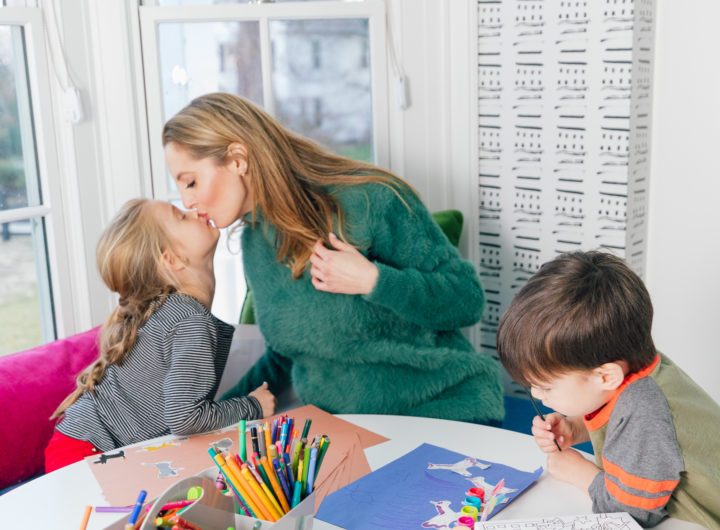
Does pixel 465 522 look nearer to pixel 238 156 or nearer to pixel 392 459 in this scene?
pixel 392 459

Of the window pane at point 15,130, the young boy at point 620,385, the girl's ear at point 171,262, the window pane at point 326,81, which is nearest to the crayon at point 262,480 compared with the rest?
the young boy at point 620,385

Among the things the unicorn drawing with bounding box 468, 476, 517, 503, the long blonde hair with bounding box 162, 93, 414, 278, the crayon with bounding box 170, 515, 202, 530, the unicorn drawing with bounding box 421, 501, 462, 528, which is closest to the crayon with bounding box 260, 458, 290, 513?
the crayon with bounding box 170, 515, 202, 530

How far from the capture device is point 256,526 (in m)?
0.86

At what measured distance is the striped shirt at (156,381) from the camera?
140cm

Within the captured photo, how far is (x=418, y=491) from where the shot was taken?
108 centimetres

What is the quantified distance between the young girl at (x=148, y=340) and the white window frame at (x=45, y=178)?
38 cm

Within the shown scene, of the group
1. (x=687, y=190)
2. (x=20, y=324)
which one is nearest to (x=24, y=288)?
(x=20, y=324)

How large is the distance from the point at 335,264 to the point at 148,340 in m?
0.40

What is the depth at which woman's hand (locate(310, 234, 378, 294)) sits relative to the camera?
57.5 inches

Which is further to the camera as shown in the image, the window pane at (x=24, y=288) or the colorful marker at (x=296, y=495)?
the window pane at (x=24, y=288)

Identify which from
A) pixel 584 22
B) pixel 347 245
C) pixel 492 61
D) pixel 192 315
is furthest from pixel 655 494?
pixel 492 61

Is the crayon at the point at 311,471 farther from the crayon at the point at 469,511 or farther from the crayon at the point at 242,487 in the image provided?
the crayon at the point at 469,511

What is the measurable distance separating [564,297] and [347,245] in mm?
638

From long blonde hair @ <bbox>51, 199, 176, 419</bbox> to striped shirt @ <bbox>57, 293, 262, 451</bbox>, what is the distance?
20mm
